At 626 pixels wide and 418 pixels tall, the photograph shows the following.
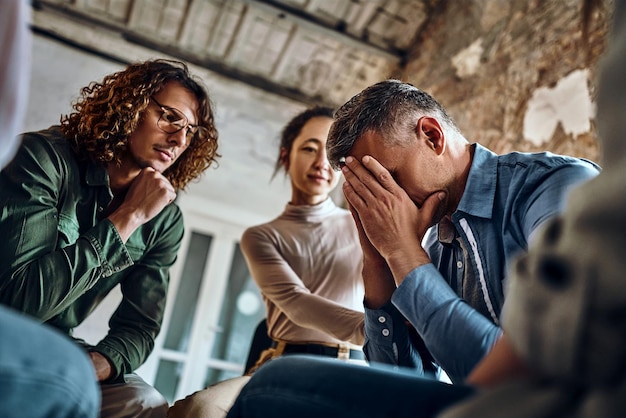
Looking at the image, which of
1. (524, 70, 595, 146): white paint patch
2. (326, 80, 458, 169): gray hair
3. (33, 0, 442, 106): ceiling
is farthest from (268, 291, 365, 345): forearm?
(33, 0, 442, 106): ceiling

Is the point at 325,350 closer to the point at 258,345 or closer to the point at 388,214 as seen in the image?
the point at 258,345

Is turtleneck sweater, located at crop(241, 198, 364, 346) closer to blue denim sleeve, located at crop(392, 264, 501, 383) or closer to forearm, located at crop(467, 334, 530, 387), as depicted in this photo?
blue denim sleeve, located at crop(392, 264, 501, 383)

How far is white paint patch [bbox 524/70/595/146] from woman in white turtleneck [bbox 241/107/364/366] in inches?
45.0

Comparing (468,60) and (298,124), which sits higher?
(468,60)

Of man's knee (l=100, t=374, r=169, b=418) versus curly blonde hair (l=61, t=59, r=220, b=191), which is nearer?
man's knee (l=100, t=374, r=169, b=418)

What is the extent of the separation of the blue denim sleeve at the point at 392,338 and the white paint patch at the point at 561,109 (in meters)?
1.80

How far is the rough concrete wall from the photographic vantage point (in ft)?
9.21

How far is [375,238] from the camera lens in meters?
1.32

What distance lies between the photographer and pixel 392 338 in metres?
1.37

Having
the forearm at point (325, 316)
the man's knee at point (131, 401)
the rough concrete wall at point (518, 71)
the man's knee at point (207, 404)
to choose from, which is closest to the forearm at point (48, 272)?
the man's knee at point (131, 401)

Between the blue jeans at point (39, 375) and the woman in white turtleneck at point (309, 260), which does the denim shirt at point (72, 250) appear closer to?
the woman in white turtleneck at point (309, 260)

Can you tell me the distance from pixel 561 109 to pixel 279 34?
2.37 meters

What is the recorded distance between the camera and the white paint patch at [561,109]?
109 inches

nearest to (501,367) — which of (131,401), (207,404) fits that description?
(131,401)
